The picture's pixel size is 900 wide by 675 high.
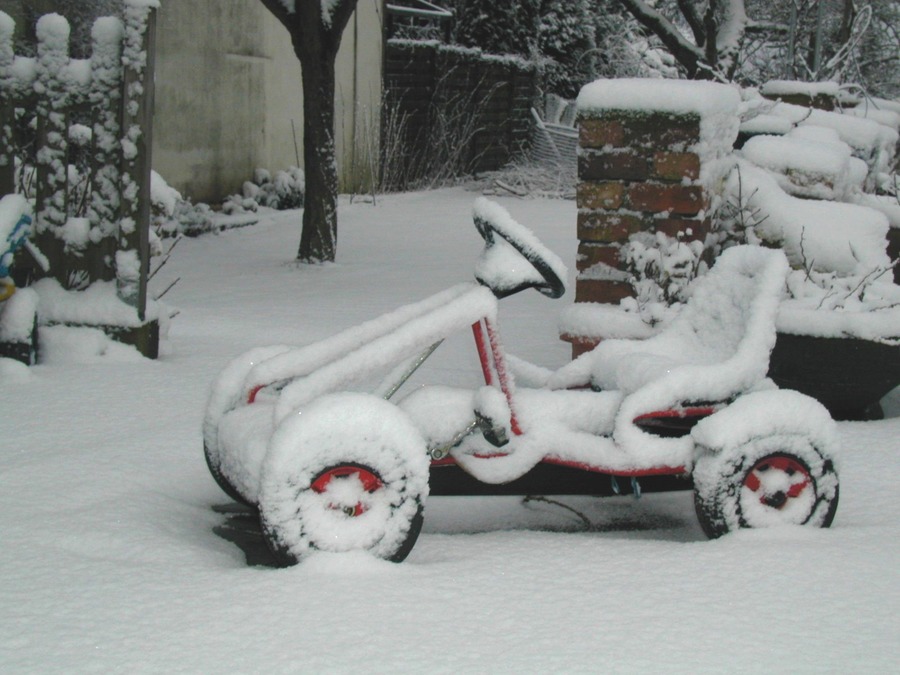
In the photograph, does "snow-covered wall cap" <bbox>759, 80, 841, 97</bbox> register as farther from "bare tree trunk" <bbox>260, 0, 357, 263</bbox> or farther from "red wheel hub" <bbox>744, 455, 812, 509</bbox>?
"red wheel hub" <bbox>744, 455, 812, 509</bbox>

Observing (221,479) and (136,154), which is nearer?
(221,479)

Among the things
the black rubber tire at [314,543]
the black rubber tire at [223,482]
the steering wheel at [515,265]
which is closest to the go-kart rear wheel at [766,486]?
the steering wheel at [515,265]

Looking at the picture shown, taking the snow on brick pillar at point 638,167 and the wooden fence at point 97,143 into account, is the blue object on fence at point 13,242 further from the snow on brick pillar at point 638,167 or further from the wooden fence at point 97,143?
the snow on brick pillar at point 638,167

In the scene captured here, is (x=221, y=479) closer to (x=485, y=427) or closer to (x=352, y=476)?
(x=352, y=476)

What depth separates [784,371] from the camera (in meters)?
3.60

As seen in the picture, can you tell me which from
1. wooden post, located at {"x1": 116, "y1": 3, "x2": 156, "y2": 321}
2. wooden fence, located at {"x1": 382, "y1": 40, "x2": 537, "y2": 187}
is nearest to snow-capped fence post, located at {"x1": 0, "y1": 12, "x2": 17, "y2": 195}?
wooden post, located at {"x1": 116, "y1": 3, "x2": 156, "y2": 321}

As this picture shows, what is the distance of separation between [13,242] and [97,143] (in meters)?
0.53

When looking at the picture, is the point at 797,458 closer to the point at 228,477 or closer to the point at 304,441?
the point at 304,441

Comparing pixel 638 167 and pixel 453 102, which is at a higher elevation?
pixel 453 102

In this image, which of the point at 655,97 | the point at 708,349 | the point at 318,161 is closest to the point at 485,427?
the point at 708,349

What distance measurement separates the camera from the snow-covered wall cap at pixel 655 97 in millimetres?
3682

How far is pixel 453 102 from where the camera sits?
14273 mm

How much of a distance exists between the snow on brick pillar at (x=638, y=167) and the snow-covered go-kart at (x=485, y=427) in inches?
35.4

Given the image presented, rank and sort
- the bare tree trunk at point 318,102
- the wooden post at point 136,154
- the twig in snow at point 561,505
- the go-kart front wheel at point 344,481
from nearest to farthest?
the go-kart front wheel at point 344,481 → the twig in snow at point 561,505 → the wooden post at point 136,154 → the bare tree trunk at point 318,102
